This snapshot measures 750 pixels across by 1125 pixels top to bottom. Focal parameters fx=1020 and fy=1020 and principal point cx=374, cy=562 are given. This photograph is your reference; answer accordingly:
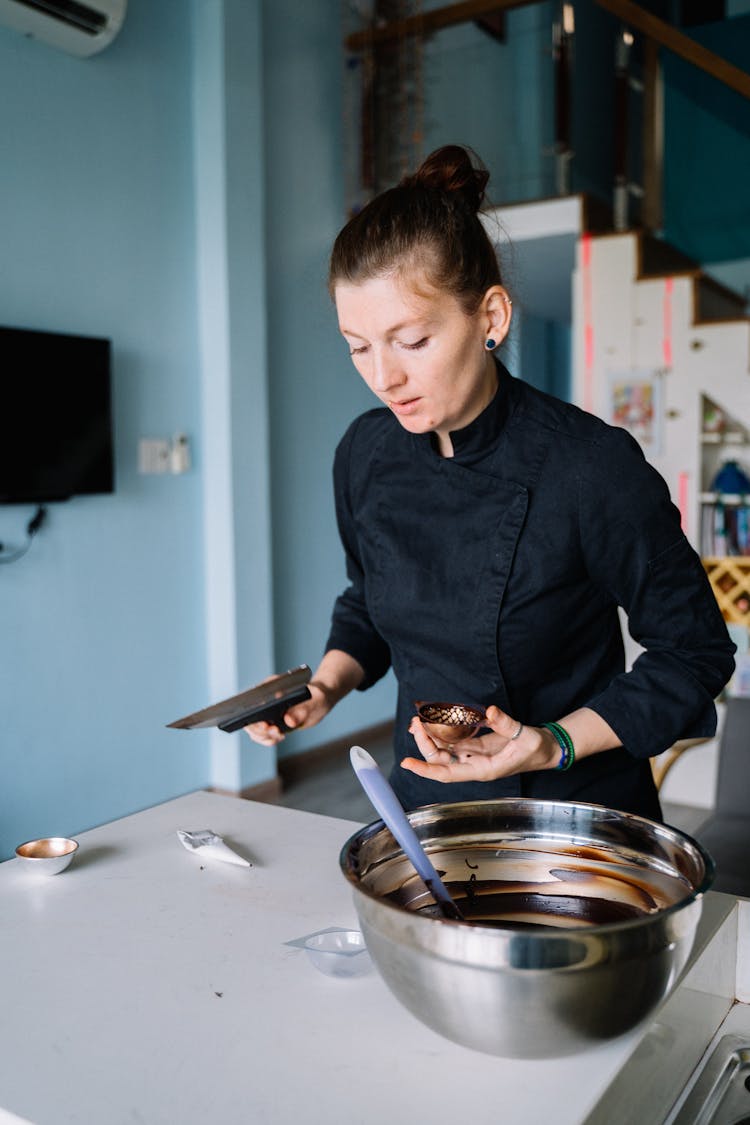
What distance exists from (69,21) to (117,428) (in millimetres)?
1295

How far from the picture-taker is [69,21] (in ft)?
10.5

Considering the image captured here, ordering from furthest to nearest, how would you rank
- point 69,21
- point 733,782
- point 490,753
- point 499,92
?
point 499,92, point 69,21, point 733,782, point 490,753

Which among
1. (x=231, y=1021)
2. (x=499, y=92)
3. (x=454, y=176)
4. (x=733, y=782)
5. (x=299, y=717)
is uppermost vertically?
(x=499, y=92)

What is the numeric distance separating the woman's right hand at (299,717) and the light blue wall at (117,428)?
2.16 metres

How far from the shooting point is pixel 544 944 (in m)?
0.64

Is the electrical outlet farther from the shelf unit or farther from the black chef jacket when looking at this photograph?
the black chef jacket

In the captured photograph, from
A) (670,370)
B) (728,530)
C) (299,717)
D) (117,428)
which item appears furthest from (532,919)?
(670,370)

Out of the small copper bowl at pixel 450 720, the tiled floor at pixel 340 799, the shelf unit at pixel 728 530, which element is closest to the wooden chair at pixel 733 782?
the tiled floor at pixel 340 799

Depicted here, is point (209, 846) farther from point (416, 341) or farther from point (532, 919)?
point (416, 341)

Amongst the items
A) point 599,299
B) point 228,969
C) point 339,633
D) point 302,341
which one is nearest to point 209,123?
point 302,341

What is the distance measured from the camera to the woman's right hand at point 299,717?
1.19m

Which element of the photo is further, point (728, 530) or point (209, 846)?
point (728, 530)

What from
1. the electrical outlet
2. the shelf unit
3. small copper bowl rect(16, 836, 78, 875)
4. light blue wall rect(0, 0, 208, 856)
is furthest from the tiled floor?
small copper bowl rect(16, 836, 78, 875)

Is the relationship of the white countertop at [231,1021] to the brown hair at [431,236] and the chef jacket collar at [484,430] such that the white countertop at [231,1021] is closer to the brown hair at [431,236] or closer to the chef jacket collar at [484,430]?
the chef jacket collar at [484,430]
